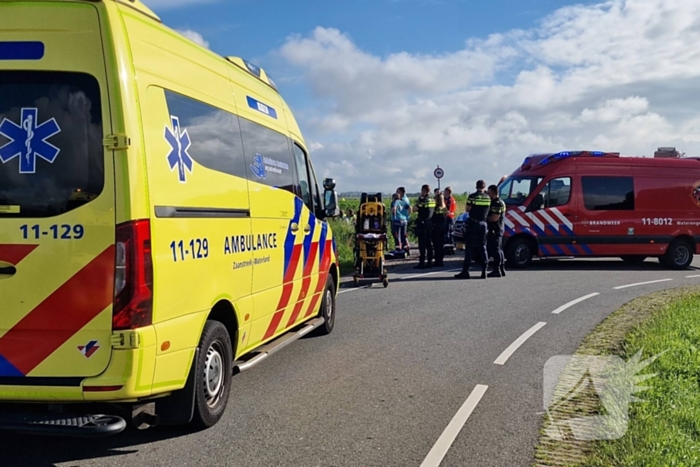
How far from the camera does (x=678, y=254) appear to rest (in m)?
17.4

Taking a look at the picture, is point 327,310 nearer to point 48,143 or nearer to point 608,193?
point 48,143

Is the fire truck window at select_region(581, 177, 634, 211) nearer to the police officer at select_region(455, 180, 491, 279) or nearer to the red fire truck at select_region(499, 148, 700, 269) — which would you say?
the red fire truck at select_region(499, 148, 700, 269)

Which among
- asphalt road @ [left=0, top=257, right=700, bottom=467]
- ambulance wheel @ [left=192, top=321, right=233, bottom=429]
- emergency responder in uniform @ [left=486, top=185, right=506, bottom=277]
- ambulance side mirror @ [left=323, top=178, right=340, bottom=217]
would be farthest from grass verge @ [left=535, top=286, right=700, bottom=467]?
emergency responder in uniform @ [left=486, top=185, right=506, bottom=277]

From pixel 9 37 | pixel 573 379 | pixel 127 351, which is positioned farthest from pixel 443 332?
pixel 9 37

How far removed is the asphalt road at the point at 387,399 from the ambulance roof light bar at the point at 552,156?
6625 mm

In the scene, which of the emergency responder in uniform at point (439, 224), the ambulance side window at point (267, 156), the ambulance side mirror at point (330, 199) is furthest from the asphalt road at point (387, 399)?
the emergency responder in uniform at point (439, 224)

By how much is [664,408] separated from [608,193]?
12633 mm

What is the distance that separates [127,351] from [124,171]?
108 centimetres

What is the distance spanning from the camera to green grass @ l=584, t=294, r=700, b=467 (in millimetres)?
4375

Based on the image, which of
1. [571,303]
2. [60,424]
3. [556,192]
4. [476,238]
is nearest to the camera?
[60,424]

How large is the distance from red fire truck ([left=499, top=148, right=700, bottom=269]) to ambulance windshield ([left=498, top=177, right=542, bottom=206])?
3cm

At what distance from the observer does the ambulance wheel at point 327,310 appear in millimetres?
8500

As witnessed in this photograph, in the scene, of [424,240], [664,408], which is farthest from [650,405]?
[424,240]

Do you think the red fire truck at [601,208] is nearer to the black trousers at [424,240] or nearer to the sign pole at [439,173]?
the black trousers at [424,240]
